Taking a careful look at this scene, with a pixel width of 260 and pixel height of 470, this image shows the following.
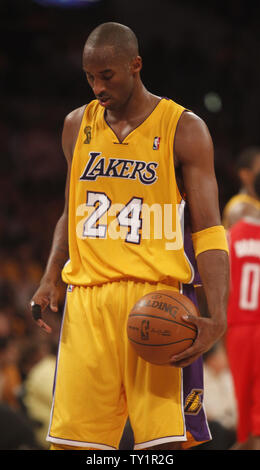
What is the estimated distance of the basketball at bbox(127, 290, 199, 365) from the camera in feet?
8.47

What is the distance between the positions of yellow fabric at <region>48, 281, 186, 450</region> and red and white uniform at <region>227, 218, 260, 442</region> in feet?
7.45

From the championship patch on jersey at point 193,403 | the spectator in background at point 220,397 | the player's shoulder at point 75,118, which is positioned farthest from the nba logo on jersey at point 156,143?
the spectator in background at point 220,397

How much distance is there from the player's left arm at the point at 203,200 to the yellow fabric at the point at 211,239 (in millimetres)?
14

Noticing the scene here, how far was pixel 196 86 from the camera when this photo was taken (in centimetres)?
1000

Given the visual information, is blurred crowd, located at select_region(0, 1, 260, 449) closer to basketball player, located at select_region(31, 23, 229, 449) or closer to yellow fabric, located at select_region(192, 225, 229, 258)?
basketball player, located at select_region(31, 23, 229, 449)

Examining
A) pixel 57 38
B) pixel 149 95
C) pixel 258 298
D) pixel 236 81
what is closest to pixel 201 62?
pixel 236 81

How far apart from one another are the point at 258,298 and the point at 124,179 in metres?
2.45

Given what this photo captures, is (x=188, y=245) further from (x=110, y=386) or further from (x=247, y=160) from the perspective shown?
(x=247, y=160)

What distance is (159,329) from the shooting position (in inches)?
102

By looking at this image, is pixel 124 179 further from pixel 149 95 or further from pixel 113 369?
pixel 113 369

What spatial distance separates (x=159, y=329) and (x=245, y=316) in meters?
2.54

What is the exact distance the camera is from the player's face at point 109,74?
271 cm

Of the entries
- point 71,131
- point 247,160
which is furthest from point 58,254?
point 247,160

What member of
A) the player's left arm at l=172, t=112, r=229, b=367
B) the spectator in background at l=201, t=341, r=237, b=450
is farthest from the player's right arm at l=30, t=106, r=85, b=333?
the spectator in background at l=201, t=341, r=237, b=450
